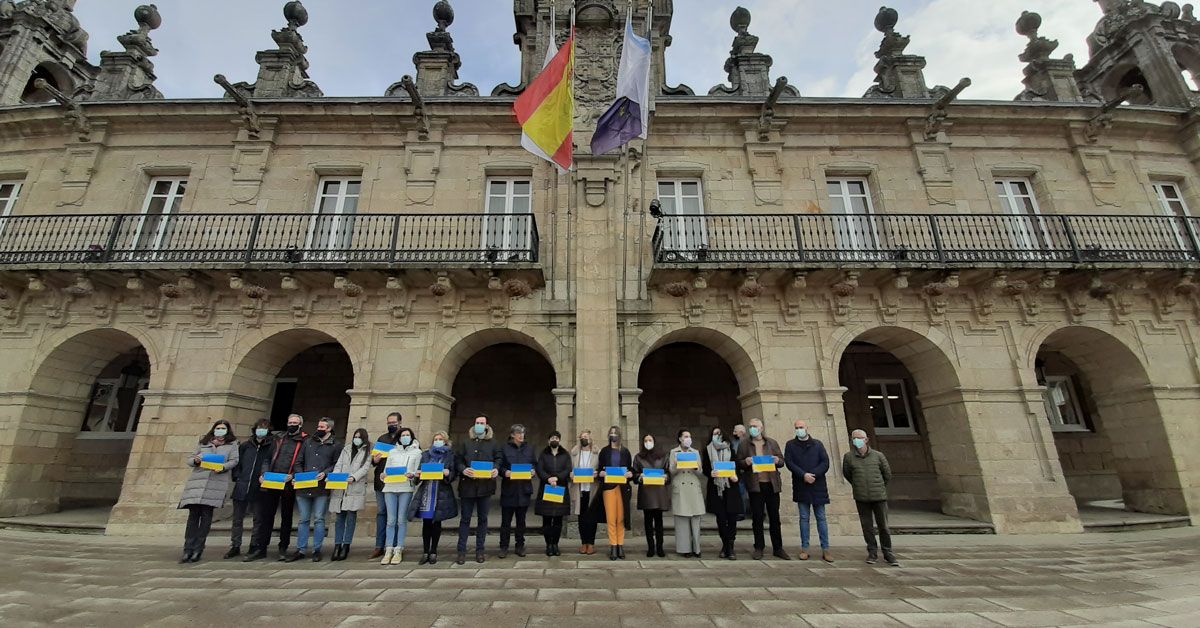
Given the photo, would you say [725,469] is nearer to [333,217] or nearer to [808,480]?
[808,480]

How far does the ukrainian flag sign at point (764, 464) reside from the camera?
614cm

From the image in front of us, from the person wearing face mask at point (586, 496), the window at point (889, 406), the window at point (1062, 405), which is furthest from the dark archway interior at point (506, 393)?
the window at point (1062, 405)

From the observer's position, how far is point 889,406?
38.9ft

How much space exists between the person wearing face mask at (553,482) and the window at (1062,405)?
13.0 meters

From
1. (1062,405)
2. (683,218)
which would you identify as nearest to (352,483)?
(683,218)

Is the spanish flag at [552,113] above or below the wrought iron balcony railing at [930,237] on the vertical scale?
above

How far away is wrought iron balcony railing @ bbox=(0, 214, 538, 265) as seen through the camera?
904 centimetres

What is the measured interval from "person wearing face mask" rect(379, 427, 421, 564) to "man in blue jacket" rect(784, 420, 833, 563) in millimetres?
4874

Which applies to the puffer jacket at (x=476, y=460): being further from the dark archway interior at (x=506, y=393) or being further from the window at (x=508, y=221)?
the dark archway interior at (x=506, y=393)

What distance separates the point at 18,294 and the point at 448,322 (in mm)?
8578

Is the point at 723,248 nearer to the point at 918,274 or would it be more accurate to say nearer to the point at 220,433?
the point at 918,274

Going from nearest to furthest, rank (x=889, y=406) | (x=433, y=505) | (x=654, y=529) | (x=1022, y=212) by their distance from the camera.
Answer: (x=433, y=505) < (x=654, y=529) < (x=1022, y=212) < (x=889, y=406)

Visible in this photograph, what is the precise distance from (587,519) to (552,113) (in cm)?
698

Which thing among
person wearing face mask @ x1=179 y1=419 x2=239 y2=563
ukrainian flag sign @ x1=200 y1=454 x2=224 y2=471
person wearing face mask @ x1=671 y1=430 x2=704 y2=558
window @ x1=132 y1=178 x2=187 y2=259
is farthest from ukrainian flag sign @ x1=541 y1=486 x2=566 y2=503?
window @ x1=132 y1=178 x2=187 y2=259
